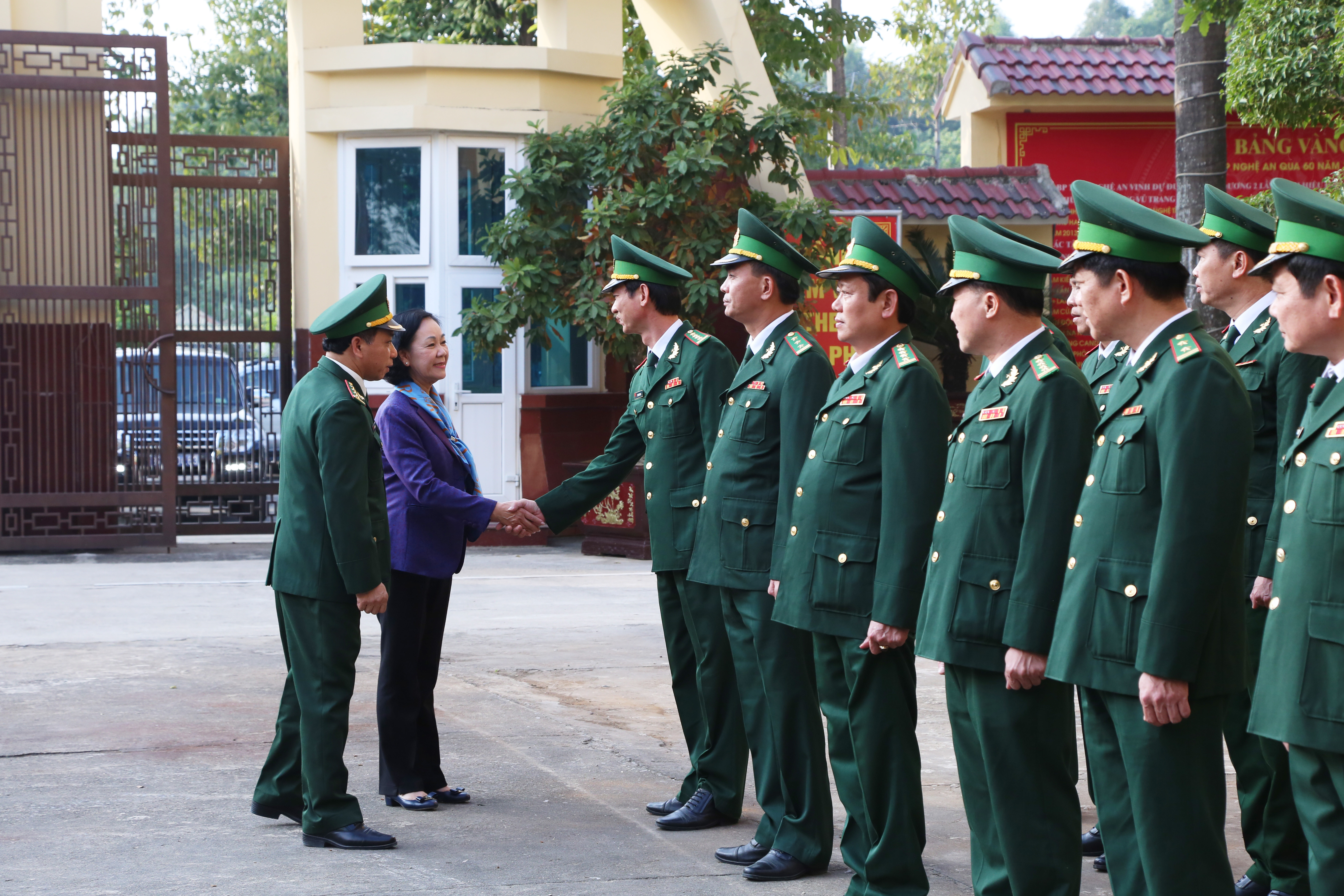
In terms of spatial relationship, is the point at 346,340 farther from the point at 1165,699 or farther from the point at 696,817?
the point at 1165,699

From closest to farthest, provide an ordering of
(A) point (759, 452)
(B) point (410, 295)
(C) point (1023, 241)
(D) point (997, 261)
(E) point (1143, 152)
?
1. (D) point (997, 261)
2. (C) point (1023, 241)
3. (A) point (759, 452)
4. (B) point (410, 295)
5. (E) point (1143, 152)

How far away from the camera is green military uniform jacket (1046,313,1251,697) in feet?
9.38

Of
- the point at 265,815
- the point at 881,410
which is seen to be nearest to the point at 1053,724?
the point at 881,410

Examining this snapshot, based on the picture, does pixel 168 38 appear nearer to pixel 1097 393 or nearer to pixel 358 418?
pixel 358 418

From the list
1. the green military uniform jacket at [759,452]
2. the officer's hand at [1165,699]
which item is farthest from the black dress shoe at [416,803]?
the officer's hand at [1165,699]

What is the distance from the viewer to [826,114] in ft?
51.4

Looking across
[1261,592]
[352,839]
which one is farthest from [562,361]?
[1261,592]

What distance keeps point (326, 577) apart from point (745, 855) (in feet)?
4.89

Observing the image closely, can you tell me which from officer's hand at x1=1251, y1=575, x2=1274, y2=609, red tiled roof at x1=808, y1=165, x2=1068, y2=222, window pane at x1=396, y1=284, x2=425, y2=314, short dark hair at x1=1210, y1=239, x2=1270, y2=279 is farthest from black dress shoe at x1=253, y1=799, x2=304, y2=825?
red tiled roof at x1=808, y1=165, x2=1068, y2=222

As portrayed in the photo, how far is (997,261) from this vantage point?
343 centimetres

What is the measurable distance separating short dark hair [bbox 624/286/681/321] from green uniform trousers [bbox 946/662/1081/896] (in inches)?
78.1

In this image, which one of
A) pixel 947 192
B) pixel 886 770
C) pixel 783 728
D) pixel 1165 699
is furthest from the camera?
pixel 947 192

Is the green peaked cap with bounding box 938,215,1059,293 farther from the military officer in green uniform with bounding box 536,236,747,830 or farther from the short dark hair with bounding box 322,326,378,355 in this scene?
the short dark hair with bounding box 322,326,378,355

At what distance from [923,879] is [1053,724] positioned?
697 mm
